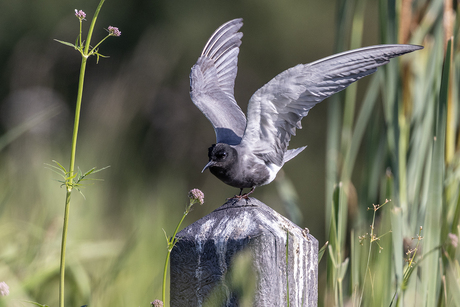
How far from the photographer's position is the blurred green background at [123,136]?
6.42 feet

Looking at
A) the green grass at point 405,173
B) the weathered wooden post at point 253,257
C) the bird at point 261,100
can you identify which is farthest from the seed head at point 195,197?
the green grass at point 405,173

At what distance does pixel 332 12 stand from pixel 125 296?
21.5 ft

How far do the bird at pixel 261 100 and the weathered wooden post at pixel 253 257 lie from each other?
0.31m

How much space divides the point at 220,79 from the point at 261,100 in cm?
86

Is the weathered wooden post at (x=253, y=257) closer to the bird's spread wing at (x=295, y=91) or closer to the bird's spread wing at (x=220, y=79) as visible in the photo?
the bird's spread wing at (x=295, y=91)

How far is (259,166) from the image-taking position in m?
1.81

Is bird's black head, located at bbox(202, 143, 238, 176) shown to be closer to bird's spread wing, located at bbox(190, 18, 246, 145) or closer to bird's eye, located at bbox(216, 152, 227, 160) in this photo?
bird's eye, located at bbox(216, 152, 227, 160)

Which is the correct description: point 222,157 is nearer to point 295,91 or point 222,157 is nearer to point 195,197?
point 295,91

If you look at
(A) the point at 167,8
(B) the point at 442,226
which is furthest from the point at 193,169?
(B) the point at 442,226

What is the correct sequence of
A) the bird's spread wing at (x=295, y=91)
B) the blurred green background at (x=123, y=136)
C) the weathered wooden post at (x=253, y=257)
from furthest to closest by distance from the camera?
the blurred green background at (x=123, y=136)
the bird's spread wing at (x=295, y=91)
the weathered wooden post at (x=253, y=257)

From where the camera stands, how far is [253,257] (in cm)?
111

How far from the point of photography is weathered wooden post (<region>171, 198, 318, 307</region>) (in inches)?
43.8

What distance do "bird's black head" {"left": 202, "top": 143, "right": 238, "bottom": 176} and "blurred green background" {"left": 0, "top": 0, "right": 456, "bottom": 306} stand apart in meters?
0.44

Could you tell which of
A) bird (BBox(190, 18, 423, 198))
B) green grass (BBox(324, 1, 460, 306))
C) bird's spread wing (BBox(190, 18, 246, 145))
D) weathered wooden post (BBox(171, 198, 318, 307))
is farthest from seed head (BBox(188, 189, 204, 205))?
bird's spread wing (BBox(190, 18, 246, 145))
